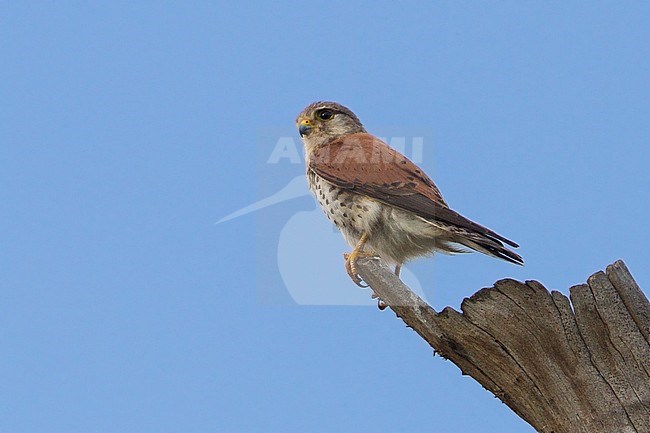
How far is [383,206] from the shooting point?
18.9ft

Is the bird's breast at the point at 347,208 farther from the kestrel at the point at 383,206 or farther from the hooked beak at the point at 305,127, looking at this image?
the hooked beak at the point at 305,127

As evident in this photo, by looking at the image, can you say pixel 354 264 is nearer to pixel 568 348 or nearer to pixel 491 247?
pixel 491 247

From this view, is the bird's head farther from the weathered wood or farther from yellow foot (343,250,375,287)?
the weathered wood

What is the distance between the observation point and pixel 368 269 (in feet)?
16.5

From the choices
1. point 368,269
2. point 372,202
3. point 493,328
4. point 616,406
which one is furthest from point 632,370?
point 372,202

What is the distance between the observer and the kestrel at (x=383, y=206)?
5.52 metres

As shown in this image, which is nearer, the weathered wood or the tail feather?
the weathered wood

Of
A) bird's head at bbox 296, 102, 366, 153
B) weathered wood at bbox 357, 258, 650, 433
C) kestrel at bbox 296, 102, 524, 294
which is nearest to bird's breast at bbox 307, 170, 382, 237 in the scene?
kestrel at bbox 296, 102, 524, 294

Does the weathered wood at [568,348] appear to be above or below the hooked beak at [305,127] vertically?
below

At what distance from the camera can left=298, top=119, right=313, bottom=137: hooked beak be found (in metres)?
6.68

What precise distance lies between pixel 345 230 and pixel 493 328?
6.50 feet

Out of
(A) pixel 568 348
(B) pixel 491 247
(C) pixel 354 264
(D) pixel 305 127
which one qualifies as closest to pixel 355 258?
(C) pixel 354 264

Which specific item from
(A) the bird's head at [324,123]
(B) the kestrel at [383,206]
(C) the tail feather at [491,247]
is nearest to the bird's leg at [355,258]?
(B) the kestrel at [383,206]

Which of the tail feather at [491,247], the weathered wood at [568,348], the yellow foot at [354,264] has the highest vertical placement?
the yellow foot at [354,264]
